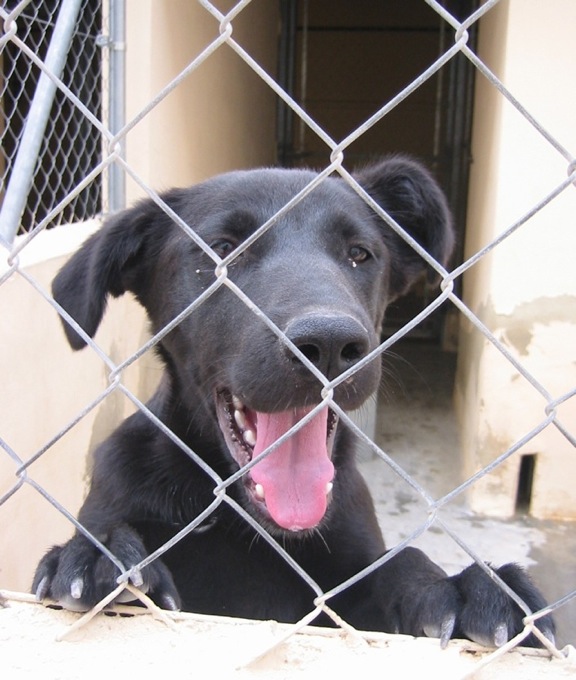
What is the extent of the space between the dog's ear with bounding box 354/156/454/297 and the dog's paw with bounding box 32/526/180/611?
4.00 ft

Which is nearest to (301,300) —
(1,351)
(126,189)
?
(1,351)

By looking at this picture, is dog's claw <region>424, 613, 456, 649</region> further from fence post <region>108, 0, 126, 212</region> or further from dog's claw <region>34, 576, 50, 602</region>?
fence post <region>108, 0, 126, 212</region>

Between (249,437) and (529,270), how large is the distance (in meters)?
2.02

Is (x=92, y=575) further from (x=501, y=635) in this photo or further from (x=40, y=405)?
(x=40, y=405)

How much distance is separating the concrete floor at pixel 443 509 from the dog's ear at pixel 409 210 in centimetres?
34

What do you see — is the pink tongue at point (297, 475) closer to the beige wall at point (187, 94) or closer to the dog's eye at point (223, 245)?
the dog's eye at point (223, 245)

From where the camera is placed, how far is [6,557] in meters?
2.24

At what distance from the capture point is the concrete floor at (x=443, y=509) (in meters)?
3.12

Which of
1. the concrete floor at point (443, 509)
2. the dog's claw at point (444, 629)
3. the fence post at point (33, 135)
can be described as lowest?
the concrete floor at point (443, 509)

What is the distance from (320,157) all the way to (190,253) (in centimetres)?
547

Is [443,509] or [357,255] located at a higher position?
[357,255]

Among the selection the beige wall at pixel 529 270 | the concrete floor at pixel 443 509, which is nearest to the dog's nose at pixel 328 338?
the concrete floor at pixel 443 509

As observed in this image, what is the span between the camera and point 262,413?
1619 mm

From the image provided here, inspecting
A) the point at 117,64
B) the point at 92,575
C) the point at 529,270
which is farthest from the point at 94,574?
the point at 117,64
